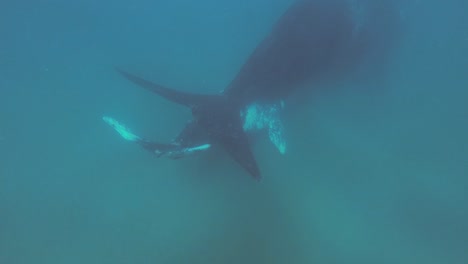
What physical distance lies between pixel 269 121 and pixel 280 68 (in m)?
0.85

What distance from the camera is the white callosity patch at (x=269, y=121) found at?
21.6 ft

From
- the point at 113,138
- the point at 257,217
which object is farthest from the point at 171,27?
the point at 257,217

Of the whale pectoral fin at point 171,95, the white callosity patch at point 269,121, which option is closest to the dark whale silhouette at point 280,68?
the whale pectoral fin at point 171,95

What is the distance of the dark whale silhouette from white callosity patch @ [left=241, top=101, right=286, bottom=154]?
11 centimetres

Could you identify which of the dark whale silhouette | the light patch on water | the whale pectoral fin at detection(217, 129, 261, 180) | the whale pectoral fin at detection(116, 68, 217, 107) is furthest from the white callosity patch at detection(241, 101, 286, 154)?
the light patch on water

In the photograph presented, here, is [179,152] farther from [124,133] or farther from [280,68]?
[280,68]

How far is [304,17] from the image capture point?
23.3ft

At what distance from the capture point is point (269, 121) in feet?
22.4

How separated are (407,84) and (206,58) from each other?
380 cm

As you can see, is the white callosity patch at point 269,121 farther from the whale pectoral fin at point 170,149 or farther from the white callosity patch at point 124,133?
the white callosity patch at point 124,133

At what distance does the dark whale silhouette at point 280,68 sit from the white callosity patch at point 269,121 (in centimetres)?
11

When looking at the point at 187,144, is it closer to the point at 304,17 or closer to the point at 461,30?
the point at 304,17

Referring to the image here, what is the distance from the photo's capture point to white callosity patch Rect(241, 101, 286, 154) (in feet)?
21.6

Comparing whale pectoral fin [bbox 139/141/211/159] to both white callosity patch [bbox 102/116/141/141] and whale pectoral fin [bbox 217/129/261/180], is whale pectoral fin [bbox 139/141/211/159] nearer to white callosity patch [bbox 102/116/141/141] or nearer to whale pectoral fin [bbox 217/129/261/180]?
white callosity patch [bbox 102/116/141/141]
